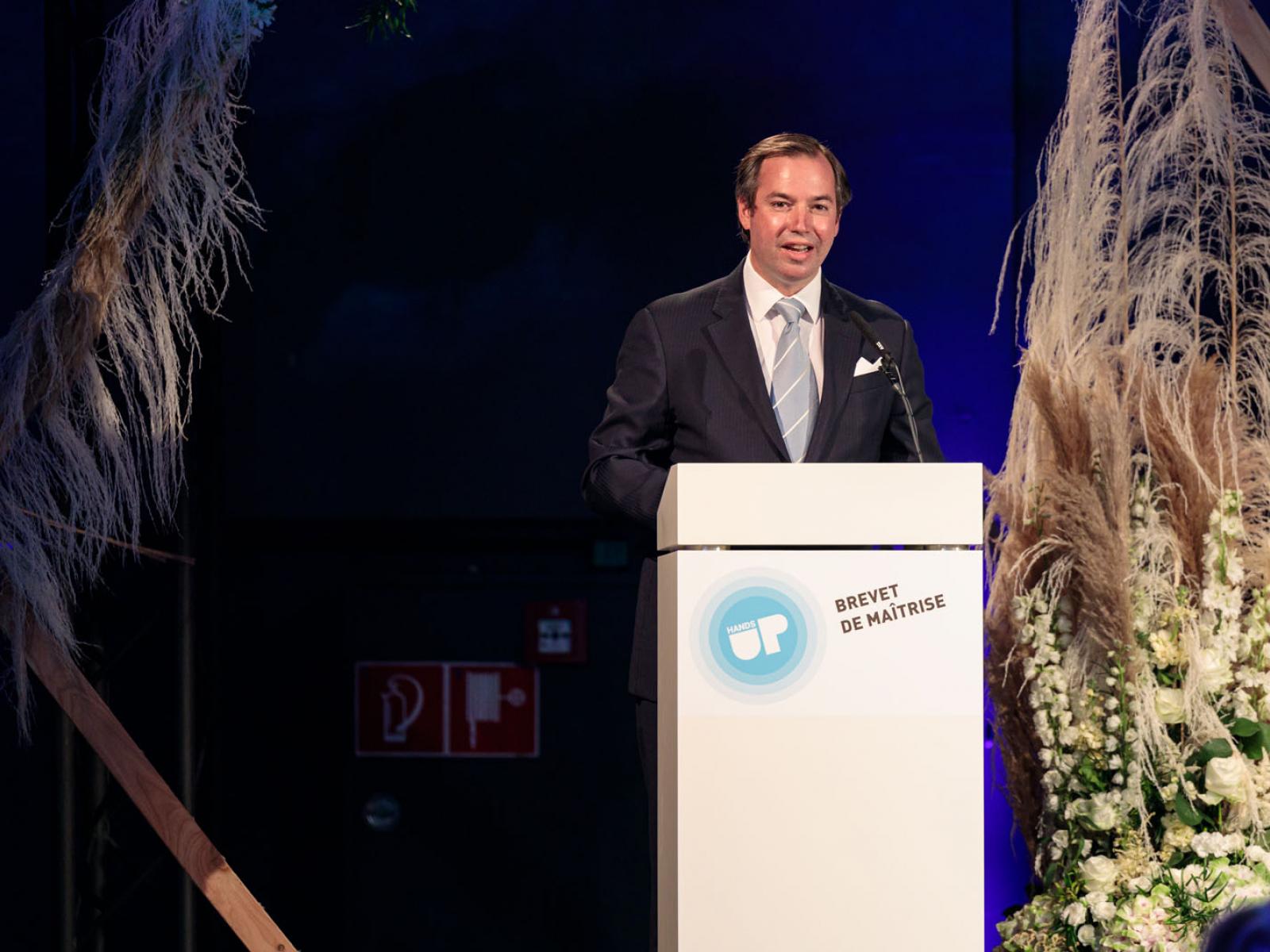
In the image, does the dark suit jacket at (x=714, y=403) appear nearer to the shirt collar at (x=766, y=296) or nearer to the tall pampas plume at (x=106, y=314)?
the shirt collar at (x=766, y=296)

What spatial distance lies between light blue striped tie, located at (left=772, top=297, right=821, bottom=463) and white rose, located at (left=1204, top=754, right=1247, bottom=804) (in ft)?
3.28

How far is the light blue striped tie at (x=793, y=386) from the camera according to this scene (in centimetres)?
240

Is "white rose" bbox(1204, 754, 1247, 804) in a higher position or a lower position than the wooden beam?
lower

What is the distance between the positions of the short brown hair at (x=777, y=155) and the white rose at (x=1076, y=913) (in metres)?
1.39

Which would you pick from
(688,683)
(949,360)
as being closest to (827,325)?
(688,683)

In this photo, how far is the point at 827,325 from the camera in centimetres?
245

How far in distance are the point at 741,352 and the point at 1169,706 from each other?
42.9 inches

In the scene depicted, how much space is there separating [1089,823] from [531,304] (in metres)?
2.10

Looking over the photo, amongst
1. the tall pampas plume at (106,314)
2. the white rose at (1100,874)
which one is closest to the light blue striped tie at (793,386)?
the white rose at (1100,874)

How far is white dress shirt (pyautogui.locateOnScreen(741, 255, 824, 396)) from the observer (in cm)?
245

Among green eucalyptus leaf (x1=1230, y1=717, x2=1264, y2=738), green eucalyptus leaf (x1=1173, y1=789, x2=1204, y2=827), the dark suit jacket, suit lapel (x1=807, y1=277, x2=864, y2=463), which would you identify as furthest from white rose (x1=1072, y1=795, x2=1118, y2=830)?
suit lapel (x1=807, y1=277, x2=864, y2=463)

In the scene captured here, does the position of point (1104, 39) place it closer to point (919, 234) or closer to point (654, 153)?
point (919, 234)

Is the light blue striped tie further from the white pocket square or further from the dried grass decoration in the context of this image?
the dried grass decoration

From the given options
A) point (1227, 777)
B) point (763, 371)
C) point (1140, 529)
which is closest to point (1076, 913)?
point (1227, 777)
